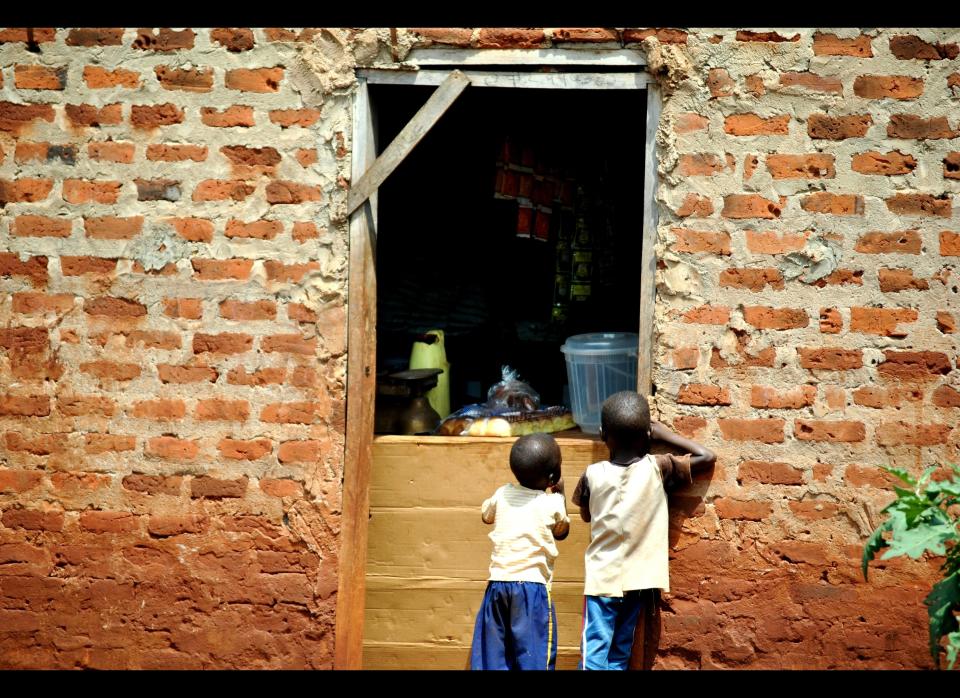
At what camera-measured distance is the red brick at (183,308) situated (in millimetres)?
4133

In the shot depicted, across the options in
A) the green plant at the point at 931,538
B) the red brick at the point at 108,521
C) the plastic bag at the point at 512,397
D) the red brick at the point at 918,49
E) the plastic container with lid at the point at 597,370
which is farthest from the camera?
the plastic bag at the point at 512,397

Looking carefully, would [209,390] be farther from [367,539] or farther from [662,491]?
[662,491]

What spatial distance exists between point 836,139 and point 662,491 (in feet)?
5.15

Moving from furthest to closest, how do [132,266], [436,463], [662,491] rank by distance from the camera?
[436,463] → [132,266] → [662,491]

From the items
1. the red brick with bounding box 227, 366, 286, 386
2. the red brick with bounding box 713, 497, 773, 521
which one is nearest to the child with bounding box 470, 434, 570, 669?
the red brick with bounding box 713, 497, 773, 521

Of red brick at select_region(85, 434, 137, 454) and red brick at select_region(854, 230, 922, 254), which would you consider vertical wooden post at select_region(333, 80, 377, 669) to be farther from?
red brick at select_region(854, 230, 922, 254)

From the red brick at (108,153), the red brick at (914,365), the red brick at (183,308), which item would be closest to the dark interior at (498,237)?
the red brick at (183,308)

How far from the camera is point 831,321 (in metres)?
3.96

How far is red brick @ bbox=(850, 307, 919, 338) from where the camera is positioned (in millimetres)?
3949

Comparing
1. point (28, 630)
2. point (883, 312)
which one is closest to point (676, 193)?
point (883, 312)

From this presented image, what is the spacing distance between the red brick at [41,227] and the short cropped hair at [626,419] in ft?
7.77

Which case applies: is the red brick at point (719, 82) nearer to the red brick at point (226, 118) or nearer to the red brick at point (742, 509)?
the red brick at point (742, 509)

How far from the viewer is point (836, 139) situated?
13.0 feet

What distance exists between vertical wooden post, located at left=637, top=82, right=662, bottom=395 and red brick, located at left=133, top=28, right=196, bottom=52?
1.92 metres
